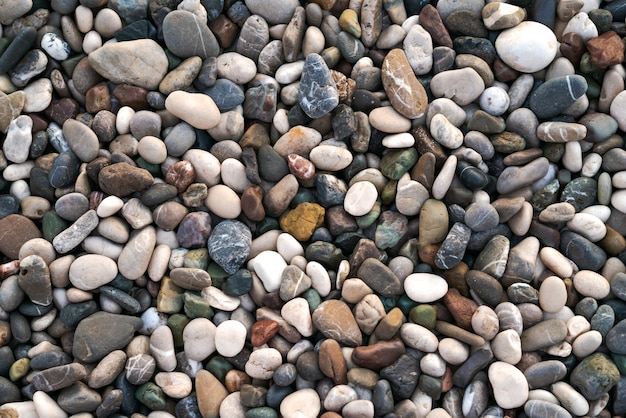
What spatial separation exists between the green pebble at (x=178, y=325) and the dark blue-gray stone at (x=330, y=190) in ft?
1.49

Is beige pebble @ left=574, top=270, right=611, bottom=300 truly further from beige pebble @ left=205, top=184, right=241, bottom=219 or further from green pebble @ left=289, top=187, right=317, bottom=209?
beige pebble @ left=205, top=184, right=241, bottom=219

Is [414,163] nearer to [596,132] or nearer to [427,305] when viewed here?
[427,305]

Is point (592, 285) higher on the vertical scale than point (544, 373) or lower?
higher

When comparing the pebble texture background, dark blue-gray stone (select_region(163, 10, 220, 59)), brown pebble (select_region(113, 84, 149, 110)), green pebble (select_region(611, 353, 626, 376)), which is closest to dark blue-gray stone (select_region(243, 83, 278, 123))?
the pebble texture background

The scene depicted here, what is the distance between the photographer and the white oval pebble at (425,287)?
1.46m

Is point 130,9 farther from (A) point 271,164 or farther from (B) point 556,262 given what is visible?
(B) point 556,262

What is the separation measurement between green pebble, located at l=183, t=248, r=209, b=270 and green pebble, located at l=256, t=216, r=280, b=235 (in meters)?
0.15

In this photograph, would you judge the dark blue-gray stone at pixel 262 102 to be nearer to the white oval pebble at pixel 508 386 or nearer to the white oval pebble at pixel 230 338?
the white oval pebble at pixel 230 338

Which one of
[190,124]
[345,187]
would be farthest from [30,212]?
[345,187]

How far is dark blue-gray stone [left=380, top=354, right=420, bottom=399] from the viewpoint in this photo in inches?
55.0

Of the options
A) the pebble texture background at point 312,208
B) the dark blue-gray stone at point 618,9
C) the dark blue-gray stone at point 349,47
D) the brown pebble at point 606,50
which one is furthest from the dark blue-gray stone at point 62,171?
the dark blue-gray stone at point 618,9

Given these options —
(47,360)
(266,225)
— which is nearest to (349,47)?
(266,225)

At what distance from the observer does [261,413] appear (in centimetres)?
136

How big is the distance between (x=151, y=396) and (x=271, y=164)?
24.8 inches
